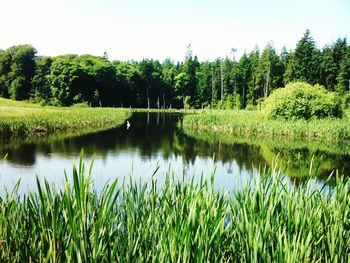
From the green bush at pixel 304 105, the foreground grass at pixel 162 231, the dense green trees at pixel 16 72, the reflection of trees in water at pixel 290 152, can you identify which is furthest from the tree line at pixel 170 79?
the foreground grass at pixel 162 231

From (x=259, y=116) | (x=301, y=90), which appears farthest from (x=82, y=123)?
(x=301, y=90)

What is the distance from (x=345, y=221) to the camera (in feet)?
13.9

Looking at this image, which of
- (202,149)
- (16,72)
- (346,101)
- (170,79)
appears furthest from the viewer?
(170,79)

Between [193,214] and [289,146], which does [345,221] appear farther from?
[289,146]

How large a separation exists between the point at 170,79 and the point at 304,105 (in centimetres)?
6369

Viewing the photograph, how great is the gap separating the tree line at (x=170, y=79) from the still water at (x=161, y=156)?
134ft

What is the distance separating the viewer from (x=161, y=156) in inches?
755

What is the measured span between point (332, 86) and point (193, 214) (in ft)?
244

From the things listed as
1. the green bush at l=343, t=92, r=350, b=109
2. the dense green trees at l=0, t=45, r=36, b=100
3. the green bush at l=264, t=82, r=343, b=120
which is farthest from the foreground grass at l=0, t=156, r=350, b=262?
the dense green trees at l=0, t=45, r=36, b=100

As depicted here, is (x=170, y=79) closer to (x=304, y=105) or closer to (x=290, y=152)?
(x=304, y=105)

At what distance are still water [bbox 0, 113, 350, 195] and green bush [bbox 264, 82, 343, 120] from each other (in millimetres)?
7819

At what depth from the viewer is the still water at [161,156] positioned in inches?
542

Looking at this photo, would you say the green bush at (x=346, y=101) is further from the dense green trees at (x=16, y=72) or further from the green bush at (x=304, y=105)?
the dense green trees at (x=16, y=72)

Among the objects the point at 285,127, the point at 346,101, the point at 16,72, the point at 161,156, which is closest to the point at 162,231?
the point at 161,156
